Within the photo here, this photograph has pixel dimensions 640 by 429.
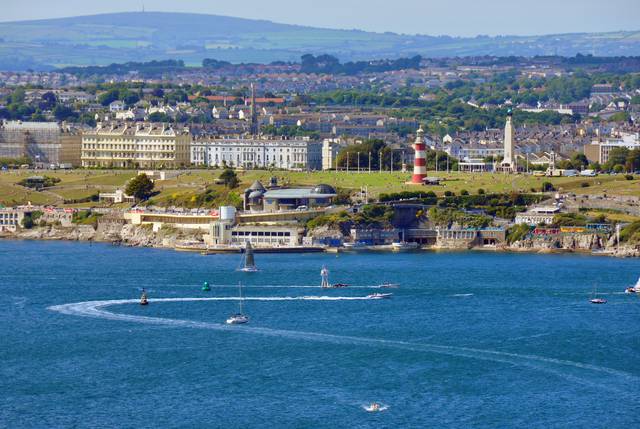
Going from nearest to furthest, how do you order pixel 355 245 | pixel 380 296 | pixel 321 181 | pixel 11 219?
pixel 380 296 < pixel 355 245 < pixel 11 219 < pixel 321 181

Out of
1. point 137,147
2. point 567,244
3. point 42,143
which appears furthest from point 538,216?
point 42,143

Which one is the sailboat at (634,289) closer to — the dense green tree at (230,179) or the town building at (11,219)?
the dense green tree at (230,179)

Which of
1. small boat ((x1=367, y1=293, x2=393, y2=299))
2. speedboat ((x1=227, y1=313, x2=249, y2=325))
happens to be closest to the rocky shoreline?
small boat ((x1=367, y1=293, x2=393, y2=299))

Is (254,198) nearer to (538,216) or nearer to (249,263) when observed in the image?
(538,216)

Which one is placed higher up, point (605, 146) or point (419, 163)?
point (605, 146)

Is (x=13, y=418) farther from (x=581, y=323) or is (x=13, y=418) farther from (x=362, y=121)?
(x=362, y=121)

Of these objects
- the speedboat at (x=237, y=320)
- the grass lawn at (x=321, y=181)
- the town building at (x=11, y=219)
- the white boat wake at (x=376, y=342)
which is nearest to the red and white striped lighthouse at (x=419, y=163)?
the grass lawn at (x=321, y=181)

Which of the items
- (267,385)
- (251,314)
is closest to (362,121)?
(251,314)
